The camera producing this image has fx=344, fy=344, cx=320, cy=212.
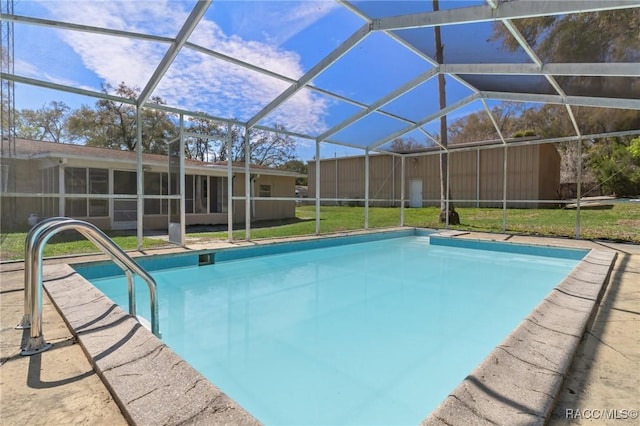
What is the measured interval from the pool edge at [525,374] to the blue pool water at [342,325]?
1.87ft

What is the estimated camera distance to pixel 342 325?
3.57m

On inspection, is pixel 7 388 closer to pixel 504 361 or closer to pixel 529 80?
pixel 504 361

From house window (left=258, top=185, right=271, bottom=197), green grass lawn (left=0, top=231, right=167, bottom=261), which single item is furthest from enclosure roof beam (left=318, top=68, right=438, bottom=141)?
house window (left=258, top=185, right=271, bottom=197)

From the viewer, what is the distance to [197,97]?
604 cm

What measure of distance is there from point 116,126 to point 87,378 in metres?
12.5

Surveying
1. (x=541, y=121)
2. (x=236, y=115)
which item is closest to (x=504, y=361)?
(x=236, y=115)

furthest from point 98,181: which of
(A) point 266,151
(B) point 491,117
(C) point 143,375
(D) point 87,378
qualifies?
(A) point 266,151

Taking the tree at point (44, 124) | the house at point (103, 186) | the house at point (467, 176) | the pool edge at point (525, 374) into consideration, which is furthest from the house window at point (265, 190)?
the pool edge at point (525, 374)

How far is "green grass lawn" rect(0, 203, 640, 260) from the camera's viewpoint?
674 centimetres

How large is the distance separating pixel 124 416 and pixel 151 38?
170 inches

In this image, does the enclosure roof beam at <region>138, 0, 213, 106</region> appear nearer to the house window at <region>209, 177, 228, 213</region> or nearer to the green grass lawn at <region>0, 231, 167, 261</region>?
the green grass lawn at <region>0, 231, 167, 261</region>

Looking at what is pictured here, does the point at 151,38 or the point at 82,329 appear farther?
the point at 151,38

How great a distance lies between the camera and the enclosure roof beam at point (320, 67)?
462cm

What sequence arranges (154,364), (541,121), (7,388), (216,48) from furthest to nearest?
(541,121)
(216,48)
(154,364)
(7,388)
